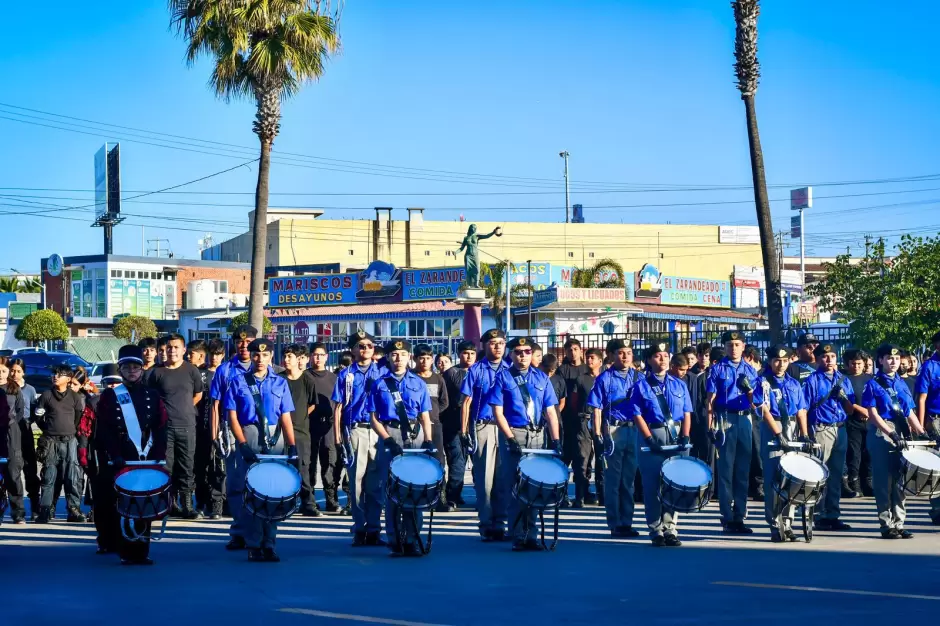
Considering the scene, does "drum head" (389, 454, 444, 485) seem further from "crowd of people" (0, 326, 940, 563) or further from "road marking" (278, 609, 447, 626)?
"road marking" (278, 609, 447, 626)

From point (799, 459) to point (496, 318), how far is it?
47.0 m

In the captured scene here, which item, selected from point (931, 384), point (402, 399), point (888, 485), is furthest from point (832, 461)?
point (402, 399)

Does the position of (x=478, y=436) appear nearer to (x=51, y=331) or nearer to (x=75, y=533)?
(x=75, y=533)

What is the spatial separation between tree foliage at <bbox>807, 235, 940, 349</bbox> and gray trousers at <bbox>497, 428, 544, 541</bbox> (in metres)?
10.8

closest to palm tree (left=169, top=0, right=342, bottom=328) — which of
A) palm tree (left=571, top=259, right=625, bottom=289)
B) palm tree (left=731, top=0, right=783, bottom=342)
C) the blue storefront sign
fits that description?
palm tree (left=731, top=0, right=783, bottom=342)

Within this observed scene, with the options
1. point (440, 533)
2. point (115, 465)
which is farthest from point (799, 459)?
point (115, 465)

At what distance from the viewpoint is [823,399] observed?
43.0ft

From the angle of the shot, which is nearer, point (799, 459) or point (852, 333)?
point (799, 459)

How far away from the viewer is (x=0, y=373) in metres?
14.2

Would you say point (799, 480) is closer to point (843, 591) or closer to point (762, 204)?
point (843, 591)

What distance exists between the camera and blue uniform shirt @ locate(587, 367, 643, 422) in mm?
12727

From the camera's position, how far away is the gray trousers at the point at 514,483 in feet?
38.6

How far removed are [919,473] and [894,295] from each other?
1006 centimetres

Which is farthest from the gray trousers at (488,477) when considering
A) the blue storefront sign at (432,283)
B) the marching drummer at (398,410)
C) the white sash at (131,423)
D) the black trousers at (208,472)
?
the blue storefront sign at (432,283)
